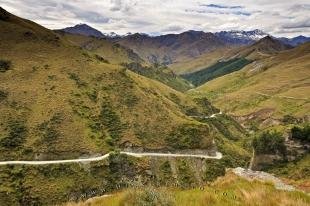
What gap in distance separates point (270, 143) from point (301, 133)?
11560 millimetres

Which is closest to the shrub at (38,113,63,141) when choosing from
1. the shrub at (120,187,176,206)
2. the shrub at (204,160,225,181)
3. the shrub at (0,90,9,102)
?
the shrub at (0,90,9,102)

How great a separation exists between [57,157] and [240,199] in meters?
141

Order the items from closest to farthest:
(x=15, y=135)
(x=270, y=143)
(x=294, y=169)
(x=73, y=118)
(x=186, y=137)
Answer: (x=294, y=169), (x=15, y=135), (x=73, y=118), (x=270, y=143), (x=186, y=137)

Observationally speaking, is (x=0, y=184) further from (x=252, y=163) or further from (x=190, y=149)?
(x=252, y=163)

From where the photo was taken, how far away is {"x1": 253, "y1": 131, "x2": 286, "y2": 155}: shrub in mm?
169250

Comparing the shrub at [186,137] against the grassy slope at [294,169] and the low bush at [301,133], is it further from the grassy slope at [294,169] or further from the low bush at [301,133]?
the low bush at [301,133]

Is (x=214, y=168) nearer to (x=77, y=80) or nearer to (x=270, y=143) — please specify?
(x=270, y=143)

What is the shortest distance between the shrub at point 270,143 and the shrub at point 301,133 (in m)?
4.73

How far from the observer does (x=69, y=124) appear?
547ft

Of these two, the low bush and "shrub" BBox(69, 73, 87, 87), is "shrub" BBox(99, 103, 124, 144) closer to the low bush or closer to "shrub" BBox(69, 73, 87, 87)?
"shrub" BBox(69, 73, 87, 87)

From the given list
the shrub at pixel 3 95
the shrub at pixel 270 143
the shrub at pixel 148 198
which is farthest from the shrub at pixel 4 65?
the shrub at pixel 148 198


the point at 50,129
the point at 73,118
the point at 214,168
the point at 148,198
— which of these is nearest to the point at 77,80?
the point at 73,118

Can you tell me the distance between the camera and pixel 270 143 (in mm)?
170750

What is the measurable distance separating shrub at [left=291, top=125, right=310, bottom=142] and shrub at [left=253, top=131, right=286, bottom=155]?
15.5 feet
